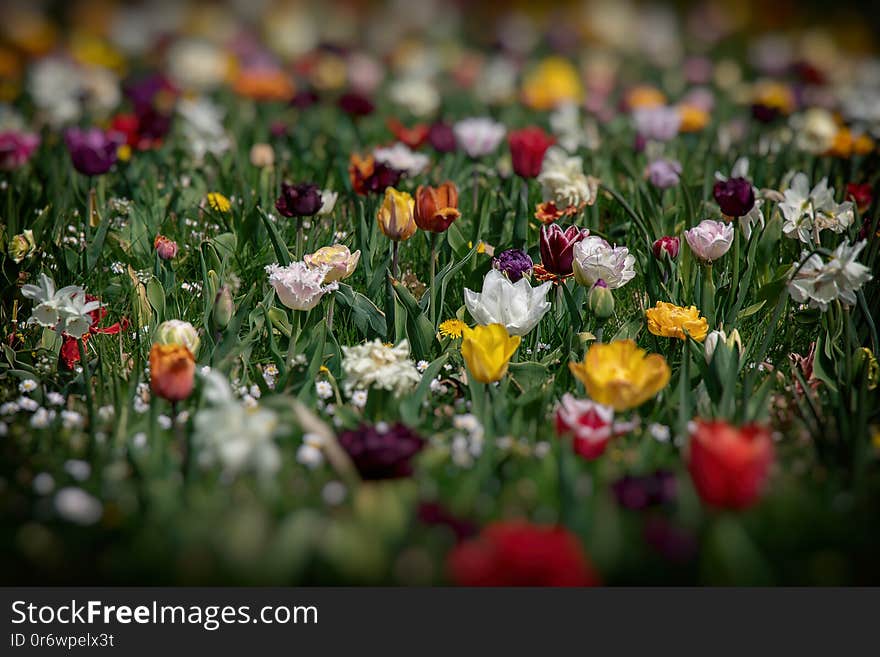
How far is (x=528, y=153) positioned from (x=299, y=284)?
3.84ft

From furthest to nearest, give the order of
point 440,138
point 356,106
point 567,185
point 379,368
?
point 356,106, point 440,138, point 567,185, point 379,368

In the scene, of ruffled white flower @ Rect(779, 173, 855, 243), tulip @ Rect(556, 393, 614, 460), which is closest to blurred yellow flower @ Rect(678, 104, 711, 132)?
ruffled white flower @ Rect(779, 173, 855, 243)

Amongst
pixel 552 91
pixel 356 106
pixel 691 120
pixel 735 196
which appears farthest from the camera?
pixel 552 91

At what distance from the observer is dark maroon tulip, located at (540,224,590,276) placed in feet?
7.03

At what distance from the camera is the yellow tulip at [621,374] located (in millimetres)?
1688

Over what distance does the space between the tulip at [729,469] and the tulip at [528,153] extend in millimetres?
1736

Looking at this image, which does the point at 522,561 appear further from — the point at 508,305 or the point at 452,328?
the point at 452,328

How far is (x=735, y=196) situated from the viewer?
7.84 ft

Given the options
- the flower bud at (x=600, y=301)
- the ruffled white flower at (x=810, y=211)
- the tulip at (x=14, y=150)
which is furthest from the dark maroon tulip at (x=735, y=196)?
the tulip at (x=14, y=150)

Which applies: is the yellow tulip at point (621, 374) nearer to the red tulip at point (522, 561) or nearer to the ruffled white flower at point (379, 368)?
the ruffled white flower at point (379, 368)

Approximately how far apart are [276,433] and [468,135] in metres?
2.07

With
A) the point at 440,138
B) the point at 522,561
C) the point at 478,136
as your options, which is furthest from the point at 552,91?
the point at 522,561

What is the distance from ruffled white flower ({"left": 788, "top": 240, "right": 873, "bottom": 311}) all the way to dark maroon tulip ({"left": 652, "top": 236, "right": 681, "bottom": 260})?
40 cm

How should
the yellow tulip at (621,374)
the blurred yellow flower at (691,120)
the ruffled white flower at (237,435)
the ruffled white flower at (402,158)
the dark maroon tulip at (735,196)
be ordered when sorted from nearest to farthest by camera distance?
the ruffled white flower at (237,435), the yellow tulip at (621,374), the dark maroon tulip at (735,196), the ruffled white flower at (402,158), the blurred yellow flower at (691,120)
